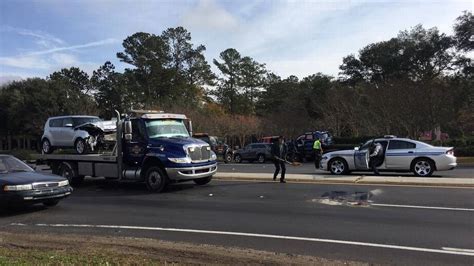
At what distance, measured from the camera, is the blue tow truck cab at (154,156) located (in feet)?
49.8

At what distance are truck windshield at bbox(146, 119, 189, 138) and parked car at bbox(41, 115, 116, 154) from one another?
8.29 feet

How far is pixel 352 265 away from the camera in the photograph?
6730mm

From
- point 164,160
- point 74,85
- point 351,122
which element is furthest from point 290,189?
point 74,85

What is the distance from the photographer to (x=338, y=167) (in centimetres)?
2023

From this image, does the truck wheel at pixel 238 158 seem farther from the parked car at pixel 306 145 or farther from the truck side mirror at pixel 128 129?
the truck side mirror at pixel 128 129

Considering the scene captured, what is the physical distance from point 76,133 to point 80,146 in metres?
0.53

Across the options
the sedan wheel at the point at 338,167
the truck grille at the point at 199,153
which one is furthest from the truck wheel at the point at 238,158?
the truck grille at the point at 199,153

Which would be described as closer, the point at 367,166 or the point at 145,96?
the point at 367,166

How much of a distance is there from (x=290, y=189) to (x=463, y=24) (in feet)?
128

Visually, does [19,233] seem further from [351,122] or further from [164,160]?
[351,122]

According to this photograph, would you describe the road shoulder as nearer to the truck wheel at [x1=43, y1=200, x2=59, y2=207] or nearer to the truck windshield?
the truck wheel at [x1=43, y1=200, x2=59, y2=207]

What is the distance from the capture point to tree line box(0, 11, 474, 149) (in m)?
40.0

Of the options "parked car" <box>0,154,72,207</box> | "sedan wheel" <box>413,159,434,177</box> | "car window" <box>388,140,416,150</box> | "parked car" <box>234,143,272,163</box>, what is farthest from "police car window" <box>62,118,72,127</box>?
"parked car" <box>234,143,272,163</box>

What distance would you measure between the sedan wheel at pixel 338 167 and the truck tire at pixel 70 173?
31.8 ft
